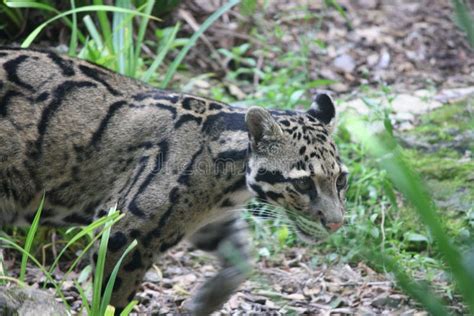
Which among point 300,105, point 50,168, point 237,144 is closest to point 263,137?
point 237,144

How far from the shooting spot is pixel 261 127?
18.2 ft

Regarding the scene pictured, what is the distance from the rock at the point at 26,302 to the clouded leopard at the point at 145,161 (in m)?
1.10

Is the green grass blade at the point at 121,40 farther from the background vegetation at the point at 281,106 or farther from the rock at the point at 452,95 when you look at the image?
the rock at the point at 452,95

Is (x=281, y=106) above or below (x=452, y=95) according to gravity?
below

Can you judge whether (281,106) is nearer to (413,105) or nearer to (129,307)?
(413,105)

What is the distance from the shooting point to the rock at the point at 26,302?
405 cm

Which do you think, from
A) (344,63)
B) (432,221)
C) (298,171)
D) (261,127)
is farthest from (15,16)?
(432,221)

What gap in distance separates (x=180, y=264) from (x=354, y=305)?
172cm

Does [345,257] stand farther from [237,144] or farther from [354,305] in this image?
[237,144]

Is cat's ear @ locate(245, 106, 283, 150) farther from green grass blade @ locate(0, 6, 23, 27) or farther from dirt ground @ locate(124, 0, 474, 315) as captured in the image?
green grass blade @ locate(0, 6, 23, 27)

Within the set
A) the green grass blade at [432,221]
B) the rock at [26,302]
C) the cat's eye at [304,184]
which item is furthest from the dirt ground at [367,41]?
the green grass blade at [432,221]

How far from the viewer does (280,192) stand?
18.0 feet

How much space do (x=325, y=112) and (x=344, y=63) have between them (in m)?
5.56

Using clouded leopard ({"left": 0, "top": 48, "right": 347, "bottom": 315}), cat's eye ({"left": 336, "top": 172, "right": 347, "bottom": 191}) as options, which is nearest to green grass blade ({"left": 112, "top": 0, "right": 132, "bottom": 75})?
clouded leopard ({"left": 0, "top": 48, "right": 347, "bottom": 315})
